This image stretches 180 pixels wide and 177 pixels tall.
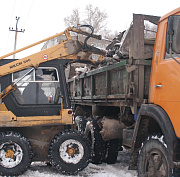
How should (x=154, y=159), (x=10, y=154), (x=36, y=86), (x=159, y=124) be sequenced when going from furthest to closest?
(x=36, y=86)
(x=10, y=154)
(x=154, y=159)
(x=159, y=124)

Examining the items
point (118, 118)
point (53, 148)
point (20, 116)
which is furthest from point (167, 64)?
point (20, 116)

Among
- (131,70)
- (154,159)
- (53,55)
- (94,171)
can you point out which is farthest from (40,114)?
(154,159)

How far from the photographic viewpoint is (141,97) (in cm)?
507

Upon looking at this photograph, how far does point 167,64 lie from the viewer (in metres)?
3.96

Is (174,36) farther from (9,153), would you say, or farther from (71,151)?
(9,153)

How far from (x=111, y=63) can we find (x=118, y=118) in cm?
127

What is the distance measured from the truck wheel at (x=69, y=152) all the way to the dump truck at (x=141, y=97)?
2.50 feet

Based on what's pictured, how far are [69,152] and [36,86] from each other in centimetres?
159

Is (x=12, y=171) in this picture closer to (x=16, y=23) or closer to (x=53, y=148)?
(x=53, y=148)

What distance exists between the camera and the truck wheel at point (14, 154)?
18.5 feet

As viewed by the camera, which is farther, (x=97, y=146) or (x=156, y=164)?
(x=97, y=146)

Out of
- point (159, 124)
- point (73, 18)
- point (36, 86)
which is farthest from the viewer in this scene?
point (73, 18)

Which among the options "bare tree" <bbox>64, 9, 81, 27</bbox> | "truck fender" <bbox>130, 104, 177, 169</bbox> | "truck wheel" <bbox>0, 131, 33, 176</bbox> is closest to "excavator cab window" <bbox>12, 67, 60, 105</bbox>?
"truck wheel" <bbox>0, 131, 33, 176</bbox>

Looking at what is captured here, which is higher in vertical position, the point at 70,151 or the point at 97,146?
the point at 70,151
